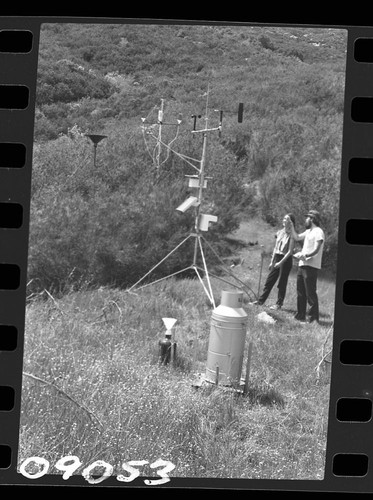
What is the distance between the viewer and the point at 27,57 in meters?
3.55

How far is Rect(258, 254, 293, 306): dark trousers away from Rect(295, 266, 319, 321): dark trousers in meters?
0.06

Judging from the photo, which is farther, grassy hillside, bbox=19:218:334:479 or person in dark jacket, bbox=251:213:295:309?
person in dark jacket, bbox=251:213:295:309

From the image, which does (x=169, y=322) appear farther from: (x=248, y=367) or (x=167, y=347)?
(x=248, y=367)

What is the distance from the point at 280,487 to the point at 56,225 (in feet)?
5.79

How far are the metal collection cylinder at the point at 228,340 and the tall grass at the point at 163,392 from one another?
0.05 metres

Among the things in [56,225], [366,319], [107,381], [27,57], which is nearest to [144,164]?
[56,225]

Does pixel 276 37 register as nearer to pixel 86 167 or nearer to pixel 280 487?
pixel 86 167

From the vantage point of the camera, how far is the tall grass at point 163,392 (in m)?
3.65

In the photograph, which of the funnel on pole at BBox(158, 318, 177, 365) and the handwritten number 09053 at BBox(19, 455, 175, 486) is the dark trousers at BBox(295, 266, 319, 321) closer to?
the funnel on pole at BBox(158, 318, 177, 365)

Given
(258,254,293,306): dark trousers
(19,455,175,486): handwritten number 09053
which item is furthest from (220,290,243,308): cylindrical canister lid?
(19,455,175,486): handwritten number 09053

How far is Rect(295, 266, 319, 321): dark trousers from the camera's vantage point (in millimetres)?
3777

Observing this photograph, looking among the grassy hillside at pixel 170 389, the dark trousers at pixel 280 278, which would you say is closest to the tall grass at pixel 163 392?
the grassy hillside at pixel 170 389

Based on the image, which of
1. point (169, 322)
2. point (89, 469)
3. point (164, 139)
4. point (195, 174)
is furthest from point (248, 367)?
point (164, 139)

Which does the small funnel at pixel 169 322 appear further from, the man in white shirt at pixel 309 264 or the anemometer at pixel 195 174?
the man in white shirt at pixel 309 264
